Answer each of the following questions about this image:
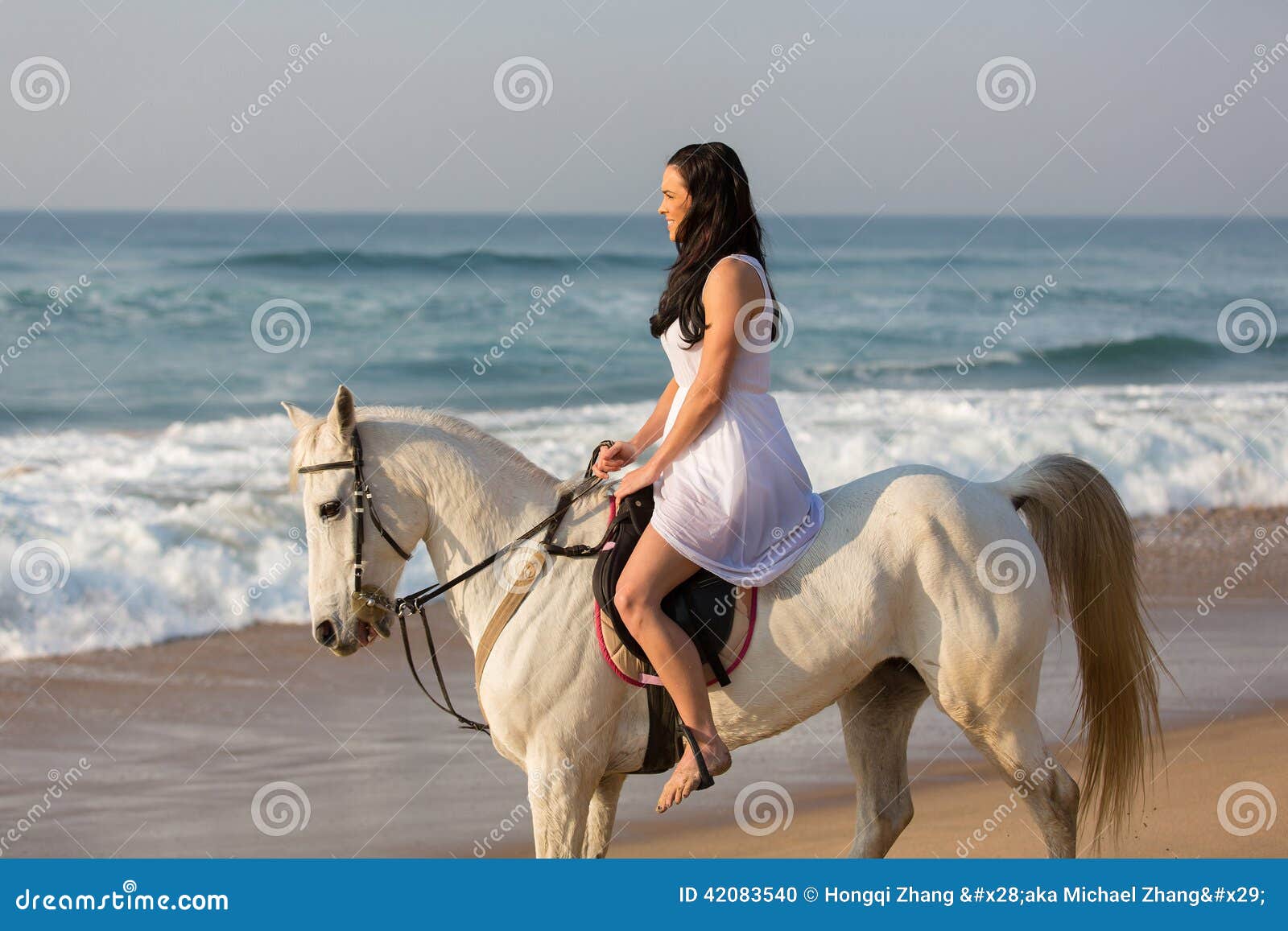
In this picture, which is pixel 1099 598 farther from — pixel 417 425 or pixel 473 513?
pixel 417 425

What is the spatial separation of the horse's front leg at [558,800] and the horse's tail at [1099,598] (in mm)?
1458

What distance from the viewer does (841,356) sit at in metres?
22.0

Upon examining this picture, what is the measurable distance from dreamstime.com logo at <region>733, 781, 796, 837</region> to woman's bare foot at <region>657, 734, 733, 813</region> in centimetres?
188

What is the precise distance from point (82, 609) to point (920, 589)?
5817 mm

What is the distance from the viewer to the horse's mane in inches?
134

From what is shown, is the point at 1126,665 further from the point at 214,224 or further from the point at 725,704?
the point at 214,224

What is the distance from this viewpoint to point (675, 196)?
11.1 feet
